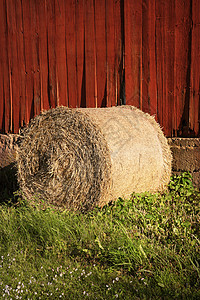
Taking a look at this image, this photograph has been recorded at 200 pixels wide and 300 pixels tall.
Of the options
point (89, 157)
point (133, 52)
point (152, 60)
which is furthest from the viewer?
point (133, 52)

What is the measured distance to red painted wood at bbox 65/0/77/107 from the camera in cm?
576

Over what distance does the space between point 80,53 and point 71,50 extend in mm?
190

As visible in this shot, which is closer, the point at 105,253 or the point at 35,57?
the point at 105,253

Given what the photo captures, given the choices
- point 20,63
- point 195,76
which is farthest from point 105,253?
point 20,63

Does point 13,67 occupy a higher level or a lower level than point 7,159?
higher

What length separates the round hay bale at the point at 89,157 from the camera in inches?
158

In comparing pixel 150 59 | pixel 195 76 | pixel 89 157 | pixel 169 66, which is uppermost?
pixel 150 59

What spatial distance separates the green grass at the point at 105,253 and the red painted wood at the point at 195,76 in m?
1.32

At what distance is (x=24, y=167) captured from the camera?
472 centimetres

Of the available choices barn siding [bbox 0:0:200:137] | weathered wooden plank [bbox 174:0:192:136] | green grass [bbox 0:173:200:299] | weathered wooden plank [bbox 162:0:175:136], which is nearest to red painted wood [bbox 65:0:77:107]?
barn siding [bbox 0:0:200:137]

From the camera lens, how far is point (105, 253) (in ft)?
10.5

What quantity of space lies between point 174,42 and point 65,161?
2.40m

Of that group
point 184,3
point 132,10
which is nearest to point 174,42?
point 184,3

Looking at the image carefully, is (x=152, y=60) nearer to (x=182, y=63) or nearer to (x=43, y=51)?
(x=182, y=63)
